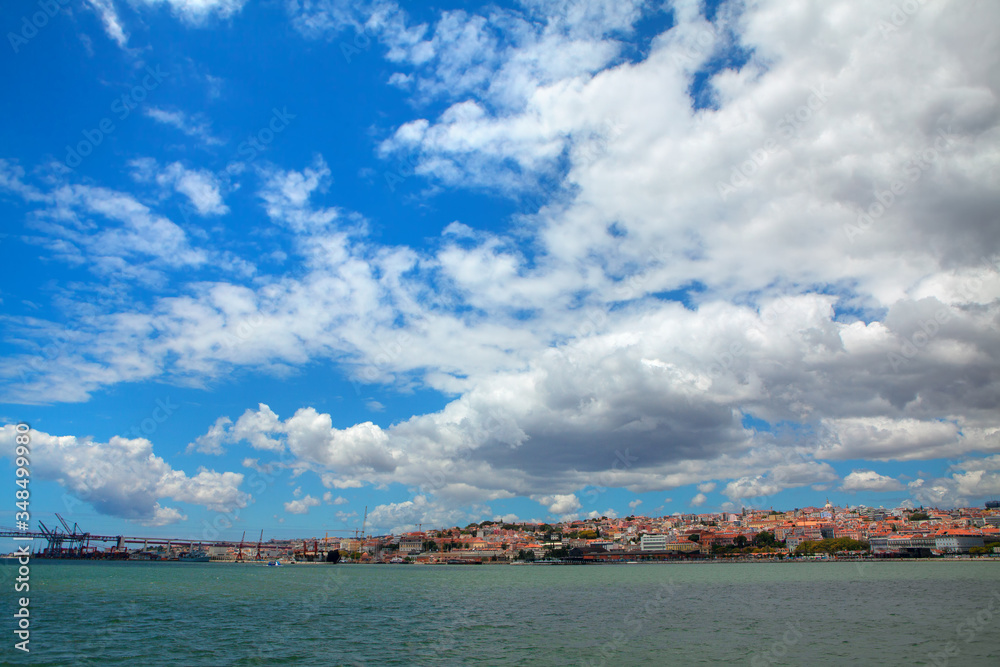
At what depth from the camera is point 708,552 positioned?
188 m

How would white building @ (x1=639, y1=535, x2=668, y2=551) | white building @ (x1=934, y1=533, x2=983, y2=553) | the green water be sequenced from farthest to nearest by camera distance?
white building @ (x1=639, y1=535, x2=668, y2=551)
white building @ (x1=934, y1=533, x2=983, y2=553)
the green water

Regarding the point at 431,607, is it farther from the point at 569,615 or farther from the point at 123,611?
the point at 123,611

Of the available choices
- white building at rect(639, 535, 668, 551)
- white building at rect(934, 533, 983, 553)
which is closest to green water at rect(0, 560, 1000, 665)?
white building at rect(934, 533, 983, 553)

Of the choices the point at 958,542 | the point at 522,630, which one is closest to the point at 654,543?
the point at 958,542

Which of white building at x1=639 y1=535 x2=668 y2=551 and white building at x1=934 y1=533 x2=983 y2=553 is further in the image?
white building at x1=639 y1=535 x2=668 y2=551

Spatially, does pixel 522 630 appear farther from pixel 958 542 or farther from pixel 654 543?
pixel 654 543

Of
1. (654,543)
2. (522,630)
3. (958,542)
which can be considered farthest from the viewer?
(654,543)

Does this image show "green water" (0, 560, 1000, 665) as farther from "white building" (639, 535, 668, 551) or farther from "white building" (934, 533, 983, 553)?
"white building" (639, 535, 668, 551)

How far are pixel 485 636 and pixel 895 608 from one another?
79.9ft

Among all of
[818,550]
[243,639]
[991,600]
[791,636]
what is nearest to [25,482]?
[243,639]

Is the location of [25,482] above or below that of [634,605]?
above

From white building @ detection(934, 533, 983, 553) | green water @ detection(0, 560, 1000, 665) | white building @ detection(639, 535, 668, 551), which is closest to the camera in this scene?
green water @ detection(0, 560, 1000, 665)

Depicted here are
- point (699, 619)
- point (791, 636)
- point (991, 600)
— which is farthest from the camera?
point (991, 600)

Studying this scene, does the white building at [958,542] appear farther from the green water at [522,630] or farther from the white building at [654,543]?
the green water at [522,630]
